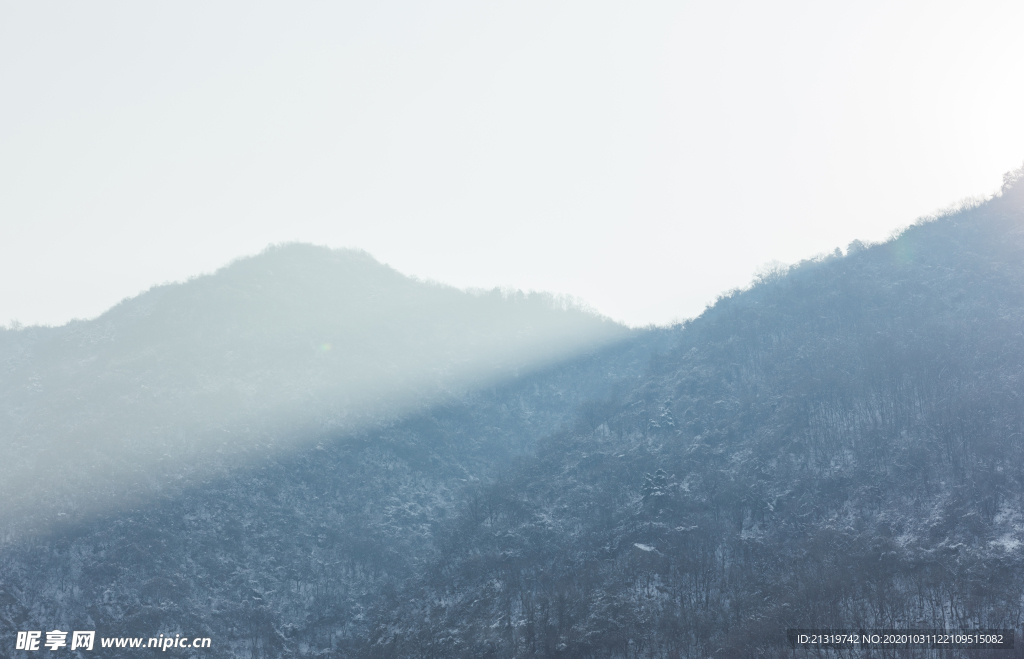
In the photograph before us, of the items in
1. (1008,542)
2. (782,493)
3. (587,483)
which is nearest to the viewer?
(1008,542)

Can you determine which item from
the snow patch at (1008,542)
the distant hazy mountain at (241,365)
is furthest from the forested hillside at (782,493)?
the distant hazy mountain at (241,365)

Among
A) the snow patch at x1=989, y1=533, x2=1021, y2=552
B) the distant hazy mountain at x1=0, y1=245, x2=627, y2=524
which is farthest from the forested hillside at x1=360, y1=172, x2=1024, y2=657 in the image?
the distant hazy mountain at x1=0, y1=245, x2=627, y2=524

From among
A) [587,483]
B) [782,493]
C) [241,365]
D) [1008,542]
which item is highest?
[241,365]

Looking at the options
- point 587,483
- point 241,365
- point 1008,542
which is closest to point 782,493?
point 1008,542

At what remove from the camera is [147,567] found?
297ft

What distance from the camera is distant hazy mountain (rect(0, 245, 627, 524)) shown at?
104 m

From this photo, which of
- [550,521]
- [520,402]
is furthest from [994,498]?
[520,402]

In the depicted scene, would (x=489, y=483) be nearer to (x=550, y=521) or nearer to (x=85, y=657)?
(x=550, y=521)

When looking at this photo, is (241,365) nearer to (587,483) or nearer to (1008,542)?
(587,483)

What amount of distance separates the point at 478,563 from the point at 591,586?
15.3 meters

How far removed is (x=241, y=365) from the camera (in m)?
130

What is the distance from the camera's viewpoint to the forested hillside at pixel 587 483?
3209 inches

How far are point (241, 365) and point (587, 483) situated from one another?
60228 mm

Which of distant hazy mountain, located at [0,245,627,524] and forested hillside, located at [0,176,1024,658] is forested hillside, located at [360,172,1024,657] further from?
distant hazy mountain, located at [0,245,627,524]
